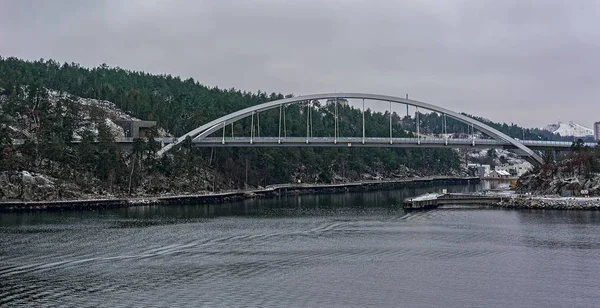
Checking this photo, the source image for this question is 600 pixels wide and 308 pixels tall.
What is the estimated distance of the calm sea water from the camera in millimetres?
36062

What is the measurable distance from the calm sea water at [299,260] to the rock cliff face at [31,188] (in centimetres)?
838

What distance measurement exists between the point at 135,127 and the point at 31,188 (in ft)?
86.4

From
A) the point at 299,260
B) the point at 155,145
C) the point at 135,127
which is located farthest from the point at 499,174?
the point at 299,260

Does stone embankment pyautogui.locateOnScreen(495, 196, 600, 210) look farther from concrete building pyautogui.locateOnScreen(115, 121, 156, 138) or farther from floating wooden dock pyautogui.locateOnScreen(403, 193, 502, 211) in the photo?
concrete building pyautogui.locateOnScreen(115, 121, 156, 138)

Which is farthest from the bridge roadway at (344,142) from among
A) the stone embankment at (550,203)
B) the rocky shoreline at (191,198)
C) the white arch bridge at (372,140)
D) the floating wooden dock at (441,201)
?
the stone embankment at (550,203)

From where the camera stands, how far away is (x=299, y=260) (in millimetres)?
46938

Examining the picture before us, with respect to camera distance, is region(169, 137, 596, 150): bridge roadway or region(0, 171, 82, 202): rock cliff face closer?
region(0, 171, 82, 202): rock cliff face

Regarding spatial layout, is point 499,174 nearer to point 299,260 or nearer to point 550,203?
point 550,203

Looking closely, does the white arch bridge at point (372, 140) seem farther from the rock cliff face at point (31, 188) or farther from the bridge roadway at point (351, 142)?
the rock cliff face at point (31, 188)

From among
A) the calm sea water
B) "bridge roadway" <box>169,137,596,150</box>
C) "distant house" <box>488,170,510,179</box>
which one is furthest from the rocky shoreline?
"distant house" <box>488,170,510,179</box>

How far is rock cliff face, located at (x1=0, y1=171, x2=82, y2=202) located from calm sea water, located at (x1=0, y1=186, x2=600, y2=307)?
8.38m

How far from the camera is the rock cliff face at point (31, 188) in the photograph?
83.6 meters

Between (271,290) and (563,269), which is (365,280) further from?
(563,269)

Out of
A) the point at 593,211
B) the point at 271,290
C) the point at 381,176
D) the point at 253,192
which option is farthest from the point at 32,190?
the point at 381,176
